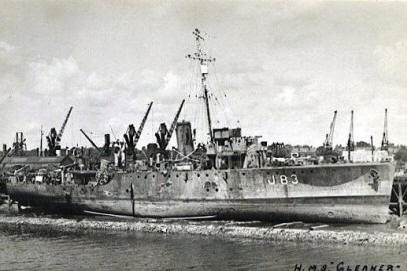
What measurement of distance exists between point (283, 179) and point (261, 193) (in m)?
1.65

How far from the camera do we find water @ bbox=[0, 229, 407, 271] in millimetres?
18016

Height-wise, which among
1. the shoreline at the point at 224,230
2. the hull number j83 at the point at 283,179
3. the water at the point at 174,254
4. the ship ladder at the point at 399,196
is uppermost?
the hull number j83 at the point at 283,179

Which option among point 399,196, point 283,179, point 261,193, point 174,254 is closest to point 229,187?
point 261,193

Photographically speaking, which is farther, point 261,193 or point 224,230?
point 261,193

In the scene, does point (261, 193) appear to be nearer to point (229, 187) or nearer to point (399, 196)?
point (229, 187)

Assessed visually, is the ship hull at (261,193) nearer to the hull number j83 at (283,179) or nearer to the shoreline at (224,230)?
the hull number j83 at (283,179)

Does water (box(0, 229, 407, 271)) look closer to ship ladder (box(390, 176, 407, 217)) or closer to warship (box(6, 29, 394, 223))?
warship (box(6, 29, 394, 223))

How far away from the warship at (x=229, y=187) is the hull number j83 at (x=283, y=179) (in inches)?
2.3

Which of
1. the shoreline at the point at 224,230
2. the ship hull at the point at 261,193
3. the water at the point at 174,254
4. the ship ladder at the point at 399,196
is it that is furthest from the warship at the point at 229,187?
the water at the point at 174,254

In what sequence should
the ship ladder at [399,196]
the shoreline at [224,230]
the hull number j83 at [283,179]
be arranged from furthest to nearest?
the ship ladder at [399,196], the hull number j83 at [283,179], the shoreline at [224,230]

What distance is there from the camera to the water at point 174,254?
59.1 feet

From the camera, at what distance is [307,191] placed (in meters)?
26.0

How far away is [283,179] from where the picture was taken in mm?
26562

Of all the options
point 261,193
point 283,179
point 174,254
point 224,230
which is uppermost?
point 283,179
